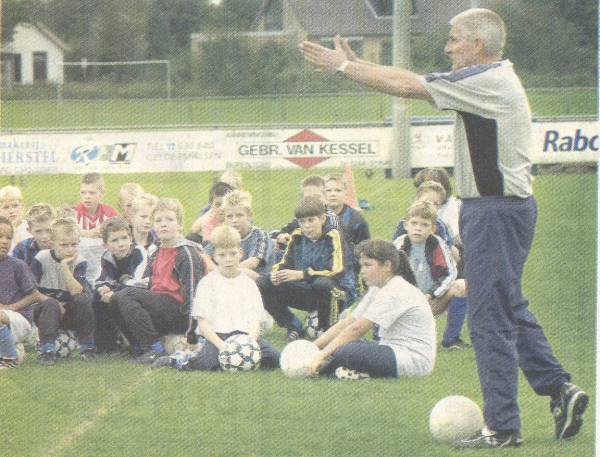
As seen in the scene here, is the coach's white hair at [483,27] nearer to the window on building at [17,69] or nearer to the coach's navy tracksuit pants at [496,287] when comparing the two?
the coach's navy tracksuit pants at [496,287]

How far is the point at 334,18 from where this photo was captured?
36.7 ft

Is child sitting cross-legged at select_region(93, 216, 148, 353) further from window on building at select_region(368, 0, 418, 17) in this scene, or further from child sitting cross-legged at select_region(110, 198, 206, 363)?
window on building at select_region(368, 0, 418, 17)

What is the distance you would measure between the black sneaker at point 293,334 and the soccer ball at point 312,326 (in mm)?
49

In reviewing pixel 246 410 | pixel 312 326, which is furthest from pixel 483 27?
pixel 312 326

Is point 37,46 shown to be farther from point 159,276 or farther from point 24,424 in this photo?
point 24,424

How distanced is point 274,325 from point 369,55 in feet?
20.6

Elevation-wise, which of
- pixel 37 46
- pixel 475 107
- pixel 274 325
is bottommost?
pixel 274 325

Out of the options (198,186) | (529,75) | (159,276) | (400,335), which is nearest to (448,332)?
(400,335)

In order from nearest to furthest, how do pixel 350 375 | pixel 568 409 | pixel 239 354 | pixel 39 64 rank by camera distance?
1. pixel 568 409
2. pixel 350 375
3. pixel 239 354
4. pixel 39 64

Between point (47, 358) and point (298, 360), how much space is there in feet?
4.44

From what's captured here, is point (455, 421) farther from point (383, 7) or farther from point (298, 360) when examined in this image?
point (383, 7)

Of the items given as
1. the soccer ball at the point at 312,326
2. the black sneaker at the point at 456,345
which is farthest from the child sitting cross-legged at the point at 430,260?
the soccer ball at the point at 312,326

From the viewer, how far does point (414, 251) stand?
5.76m

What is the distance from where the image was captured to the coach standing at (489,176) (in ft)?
11.8
